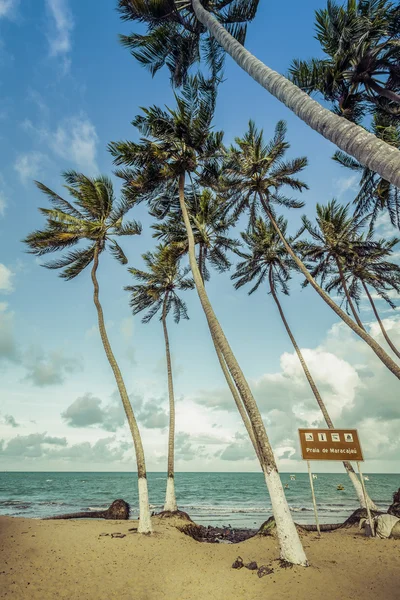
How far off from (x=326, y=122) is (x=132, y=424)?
971cm

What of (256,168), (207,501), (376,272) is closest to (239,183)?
(256,168)

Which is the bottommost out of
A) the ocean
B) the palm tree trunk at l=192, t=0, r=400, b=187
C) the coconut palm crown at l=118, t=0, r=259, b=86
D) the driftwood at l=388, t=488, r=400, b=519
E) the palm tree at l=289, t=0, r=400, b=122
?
the ocean

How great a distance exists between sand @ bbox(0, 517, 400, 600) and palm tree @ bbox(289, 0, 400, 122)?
1057 centimetres

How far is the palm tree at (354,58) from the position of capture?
23.5 feet

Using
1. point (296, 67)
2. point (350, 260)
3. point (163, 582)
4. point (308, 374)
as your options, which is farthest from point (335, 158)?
point (163, 582)

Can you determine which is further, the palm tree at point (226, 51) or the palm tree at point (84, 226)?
the palm tree at point (84, 226)

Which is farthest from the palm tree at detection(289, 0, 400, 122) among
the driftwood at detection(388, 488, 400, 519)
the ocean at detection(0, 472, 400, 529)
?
the ocean at detection(0, 472, 400, 529)

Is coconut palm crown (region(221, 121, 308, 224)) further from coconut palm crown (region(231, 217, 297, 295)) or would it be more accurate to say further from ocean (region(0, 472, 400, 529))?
ocean (region(0, 472, 400, 529))

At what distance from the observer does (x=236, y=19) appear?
30.8 ft

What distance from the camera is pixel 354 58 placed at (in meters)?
Answer: 7.36

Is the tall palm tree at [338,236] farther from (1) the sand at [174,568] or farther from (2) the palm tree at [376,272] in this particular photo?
(1) the sand at [174,568]

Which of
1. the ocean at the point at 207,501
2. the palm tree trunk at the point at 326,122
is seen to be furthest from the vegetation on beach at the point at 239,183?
the ocean at the point at 207,501

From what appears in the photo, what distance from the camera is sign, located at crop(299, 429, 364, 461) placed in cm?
975

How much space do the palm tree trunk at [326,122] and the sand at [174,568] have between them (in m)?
7.00
